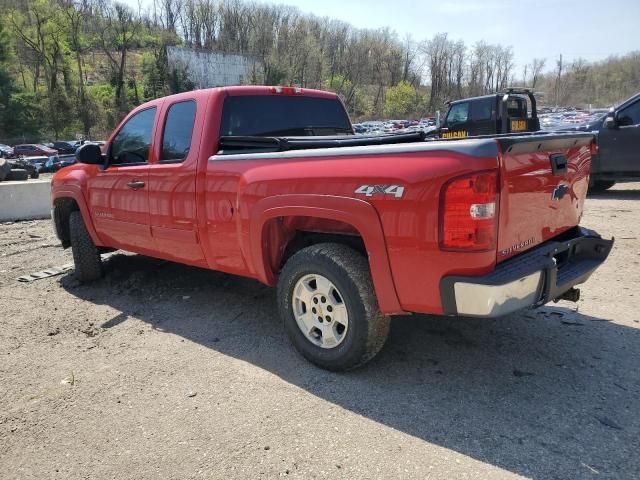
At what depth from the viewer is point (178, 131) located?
168 inches

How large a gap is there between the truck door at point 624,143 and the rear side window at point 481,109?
4045 mm

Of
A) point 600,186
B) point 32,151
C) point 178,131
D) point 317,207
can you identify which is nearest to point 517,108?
point 600,186

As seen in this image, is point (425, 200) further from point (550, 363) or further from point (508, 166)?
point (550, 363)

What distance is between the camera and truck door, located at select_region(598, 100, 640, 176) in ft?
30.3

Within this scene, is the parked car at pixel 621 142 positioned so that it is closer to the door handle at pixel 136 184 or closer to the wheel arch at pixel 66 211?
the door handle at pixel 136 184

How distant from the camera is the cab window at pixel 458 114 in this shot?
1376cm

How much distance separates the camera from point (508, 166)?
2.60 meters

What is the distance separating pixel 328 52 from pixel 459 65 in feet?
98.4

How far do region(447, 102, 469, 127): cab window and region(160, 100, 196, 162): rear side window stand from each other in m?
11.0

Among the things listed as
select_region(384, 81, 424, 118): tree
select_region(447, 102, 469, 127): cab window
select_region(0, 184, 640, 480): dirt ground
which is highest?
select_region(384, 81, 424, 118): tree

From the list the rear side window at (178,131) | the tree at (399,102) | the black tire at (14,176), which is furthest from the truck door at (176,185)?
the tree at (399,102)

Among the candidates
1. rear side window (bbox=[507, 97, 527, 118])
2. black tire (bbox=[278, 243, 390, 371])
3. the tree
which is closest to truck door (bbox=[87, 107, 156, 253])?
black tire (bbox=[278, 243, 390, 371])

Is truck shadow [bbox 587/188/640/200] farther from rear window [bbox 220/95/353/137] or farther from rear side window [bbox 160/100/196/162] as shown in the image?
rear side window [bbox 160/100/196/162]

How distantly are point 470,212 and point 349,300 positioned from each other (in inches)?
36.0
